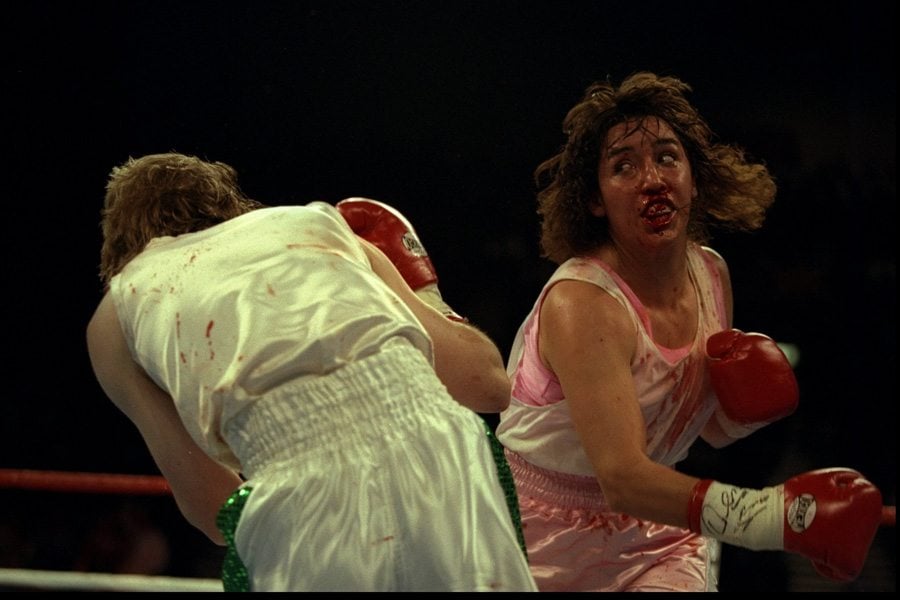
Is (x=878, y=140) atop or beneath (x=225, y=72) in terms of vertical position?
beneath

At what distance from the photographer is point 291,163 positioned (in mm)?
5609

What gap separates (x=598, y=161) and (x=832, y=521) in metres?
0.90

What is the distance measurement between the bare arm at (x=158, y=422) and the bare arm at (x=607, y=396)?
0.61 metres

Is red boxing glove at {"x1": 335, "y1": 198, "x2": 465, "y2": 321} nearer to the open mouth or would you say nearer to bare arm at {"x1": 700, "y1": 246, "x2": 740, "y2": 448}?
the open mouth

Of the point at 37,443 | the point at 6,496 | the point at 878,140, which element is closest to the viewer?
the point at 6,496

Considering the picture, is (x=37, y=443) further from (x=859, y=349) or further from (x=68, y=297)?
(x=859, y=349)

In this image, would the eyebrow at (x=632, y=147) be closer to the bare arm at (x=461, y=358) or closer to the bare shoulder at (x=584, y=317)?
the bare shoulder at (x=584, y=317)

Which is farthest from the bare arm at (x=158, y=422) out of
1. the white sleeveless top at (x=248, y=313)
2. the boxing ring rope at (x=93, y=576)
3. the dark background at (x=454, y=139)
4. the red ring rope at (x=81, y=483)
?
the dark background at (x=454, y=139)

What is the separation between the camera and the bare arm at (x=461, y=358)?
169cm

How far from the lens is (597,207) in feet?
7.38

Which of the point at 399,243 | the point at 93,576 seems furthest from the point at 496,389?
the point at 93,576

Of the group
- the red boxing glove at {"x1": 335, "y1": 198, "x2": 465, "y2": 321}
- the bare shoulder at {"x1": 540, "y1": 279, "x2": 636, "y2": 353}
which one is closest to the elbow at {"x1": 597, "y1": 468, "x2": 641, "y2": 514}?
the bare shoulder at {"x1": 540, "y1": 279, "x2": 636, "y2": 353}

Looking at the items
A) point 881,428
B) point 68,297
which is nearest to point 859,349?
point 881,428

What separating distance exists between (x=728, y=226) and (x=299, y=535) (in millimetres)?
1435
